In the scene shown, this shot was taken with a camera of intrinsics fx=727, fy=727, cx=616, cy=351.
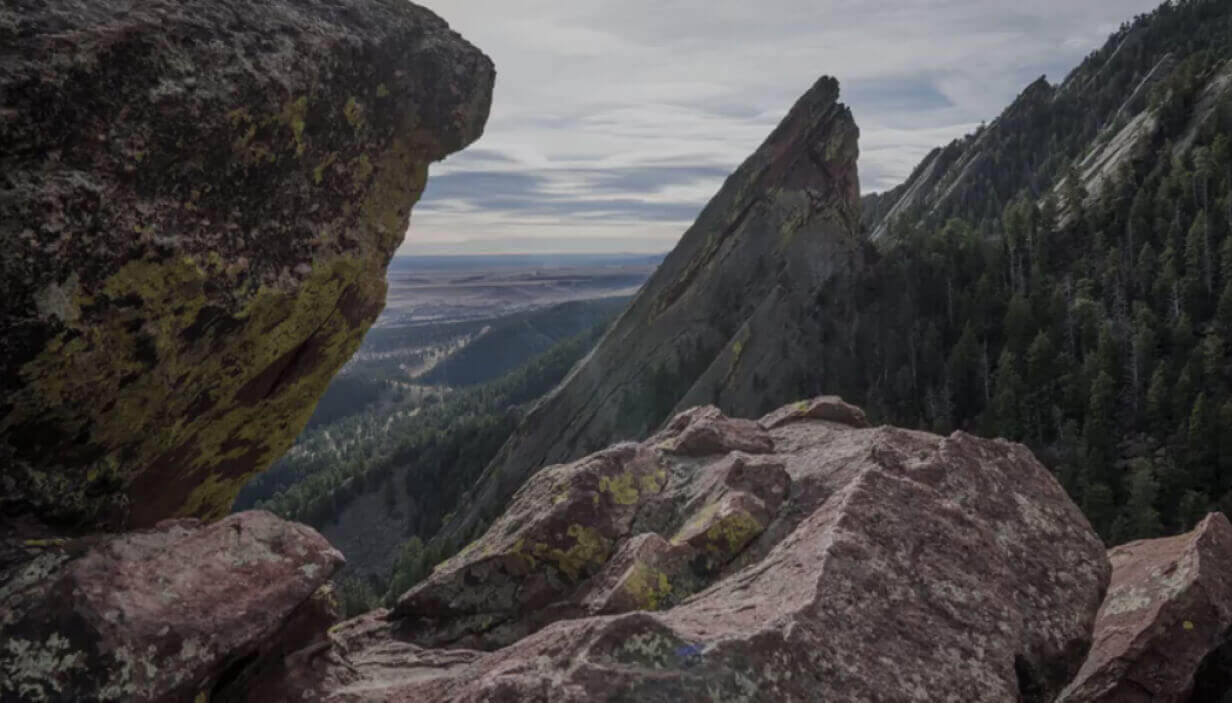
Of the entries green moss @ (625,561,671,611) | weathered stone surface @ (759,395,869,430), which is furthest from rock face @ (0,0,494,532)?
weathered stone surface @ (759,395,869,430)

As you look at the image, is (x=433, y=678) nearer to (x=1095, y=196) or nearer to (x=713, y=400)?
(x=713, y=400)

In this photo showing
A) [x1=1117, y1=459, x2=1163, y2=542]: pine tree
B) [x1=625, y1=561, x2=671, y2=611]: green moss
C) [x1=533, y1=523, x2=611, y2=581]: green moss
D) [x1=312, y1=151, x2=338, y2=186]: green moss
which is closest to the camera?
[x1=625, y1=561, x2=671, y2=611]: green moss

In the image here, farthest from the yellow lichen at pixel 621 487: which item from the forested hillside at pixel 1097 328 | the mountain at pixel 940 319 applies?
the mountain at pixel 940 319

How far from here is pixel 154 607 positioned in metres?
11.1

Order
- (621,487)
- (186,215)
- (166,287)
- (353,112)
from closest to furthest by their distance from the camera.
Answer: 1. (166,287)
2. (186,215)
3. (353,112)
4. (621,487)

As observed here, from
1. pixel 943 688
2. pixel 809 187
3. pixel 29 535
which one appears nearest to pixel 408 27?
pixel 29 535

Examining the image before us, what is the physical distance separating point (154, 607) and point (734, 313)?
354ft

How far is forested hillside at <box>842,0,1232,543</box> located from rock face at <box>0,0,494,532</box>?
73932 millimetres

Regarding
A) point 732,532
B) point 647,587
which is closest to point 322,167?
point 647,587

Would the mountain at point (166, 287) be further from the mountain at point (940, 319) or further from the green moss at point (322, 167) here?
the mountain at point (940, 319)

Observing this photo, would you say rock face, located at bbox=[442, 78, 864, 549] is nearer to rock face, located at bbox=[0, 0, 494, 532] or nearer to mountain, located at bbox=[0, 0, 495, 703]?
rock face, located at bbox=[0, 0, 494, 532]

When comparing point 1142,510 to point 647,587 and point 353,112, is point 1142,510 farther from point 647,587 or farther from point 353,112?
point 353,112

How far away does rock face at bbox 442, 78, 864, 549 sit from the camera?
106 meters

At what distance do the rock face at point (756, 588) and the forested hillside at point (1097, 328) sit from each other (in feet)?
211
